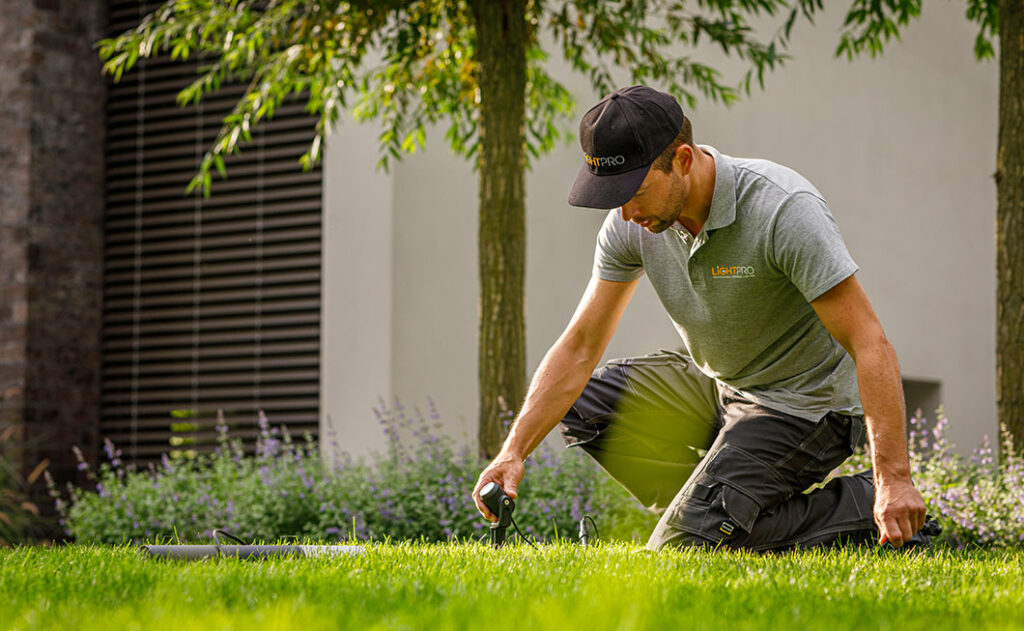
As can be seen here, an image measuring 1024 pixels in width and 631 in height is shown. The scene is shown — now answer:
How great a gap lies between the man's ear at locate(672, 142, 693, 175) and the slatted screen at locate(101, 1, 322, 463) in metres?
5.76

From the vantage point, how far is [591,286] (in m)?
4.04

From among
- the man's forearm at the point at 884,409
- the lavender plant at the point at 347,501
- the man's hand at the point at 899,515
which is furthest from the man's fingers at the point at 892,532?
the lavender plant at the point at 347,501

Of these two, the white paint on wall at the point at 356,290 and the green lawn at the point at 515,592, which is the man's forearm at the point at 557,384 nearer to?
the green lawn at the point at 515,592

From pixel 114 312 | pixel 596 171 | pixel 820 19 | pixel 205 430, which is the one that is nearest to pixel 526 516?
pixel 596 171

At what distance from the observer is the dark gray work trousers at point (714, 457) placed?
150 inches

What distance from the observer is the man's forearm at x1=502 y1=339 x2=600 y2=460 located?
3.91m

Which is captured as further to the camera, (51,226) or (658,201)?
(51,226)

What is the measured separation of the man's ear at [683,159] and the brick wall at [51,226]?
7.22 meters

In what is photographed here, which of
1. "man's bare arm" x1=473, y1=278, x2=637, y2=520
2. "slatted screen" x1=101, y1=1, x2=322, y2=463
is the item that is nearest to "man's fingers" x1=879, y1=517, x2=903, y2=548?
"man's bare arm" x1=473, y1=278, x2=637, y2=520

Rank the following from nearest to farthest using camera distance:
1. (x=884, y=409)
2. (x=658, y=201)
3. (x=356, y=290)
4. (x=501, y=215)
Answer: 1. (x=884, y=409)
2. (x=658, y=201)
3. (x=501, y=215)
4. (x=356, y=290)

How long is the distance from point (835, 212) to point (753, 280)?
24.5 feet

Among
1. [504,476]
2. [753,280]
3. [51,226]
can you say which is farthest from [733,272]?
[51,226]

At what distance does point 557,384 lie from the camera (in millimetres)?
3953

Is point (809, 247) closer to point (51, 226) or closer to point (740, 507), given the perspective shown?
point (740, 507)
